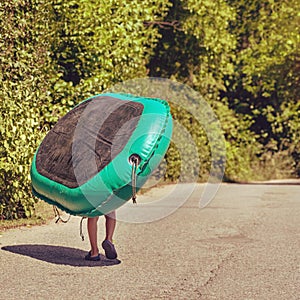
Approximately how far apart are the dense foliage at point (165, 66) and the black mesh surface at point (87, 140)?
214 centimetres

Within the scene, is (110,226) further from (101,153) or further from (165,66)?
(165,66)

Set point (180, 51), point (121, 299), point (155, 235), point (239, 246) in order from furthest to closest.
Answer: point (180, 51) → point (155, 235) → point (239, 246) → point (121, 299)

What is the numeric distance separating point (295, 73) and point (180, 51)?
3612 mm

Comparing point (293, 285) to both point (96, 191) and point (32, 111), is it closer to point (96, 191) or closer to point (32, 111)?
point (96, 191)

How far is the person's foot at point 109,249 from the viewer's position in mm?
8305

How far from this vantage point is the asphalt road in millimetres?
6891

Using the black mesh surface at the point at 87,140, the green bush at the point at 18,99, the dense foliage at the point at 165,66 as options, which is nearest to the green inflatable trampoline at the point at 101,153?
the black mesh surface at the point at 87,140

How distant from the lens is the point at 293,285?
282 inches

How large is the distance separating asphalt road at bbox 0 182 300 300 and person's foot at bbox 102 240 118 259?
7 cm

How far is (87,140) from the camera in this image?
8.21m

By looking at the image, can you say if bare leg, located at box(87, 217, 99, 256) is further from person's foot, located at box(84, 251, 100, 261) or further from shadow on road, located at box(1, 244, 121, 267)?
shadow on road, located at box(1, 244, 121, 267)

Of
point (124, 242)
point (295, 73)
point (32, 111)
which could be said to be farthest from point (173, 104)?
point (124, 242)

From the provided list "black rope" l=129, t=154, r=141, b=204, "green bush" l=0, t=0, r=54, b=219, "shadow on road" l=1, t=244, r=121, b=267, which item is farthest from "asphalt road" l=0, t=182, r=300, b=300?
"black rope" l=129, t=154, r=141, b=204

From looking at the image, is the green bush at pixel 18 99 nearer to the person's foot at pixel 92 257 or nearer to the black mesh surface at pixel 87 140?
the black mesh surface at pixel 87 140
